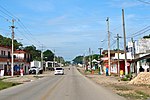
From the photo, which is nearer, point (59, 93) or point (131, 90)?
point (59, 93)

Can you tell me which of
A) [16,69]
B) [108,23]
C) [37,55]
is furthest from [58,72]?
[37,55]

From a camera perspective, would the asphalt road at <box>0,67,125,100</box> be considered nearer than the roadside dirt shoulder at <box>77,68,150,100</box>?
Yes

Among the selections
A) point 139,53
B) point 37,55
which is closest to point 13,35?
point 139,53

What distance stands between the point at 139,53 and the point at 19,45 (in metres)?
86.7

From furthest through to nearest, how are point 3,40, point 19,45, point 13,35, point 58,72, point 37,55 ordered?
point 37,55 < point 19,45 < point 3,40 < point 58,72 < point 13,35

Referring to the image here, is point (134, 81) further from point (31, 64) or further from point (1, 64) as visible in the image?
point (31, 64)

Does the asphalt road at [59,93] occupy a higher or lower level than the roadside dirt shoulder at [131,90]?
higher

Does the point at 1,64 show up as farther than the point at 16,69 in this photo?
No

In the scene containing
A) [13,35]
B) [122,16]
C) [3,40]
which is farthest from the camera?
[3,40]

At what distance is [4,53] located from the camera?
242ft

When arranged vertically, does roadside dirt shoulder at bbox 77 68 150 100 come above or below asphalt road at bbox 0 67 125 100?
below

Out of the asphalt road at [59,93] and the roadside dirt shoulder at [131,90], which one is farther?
the roadside dirt shoulder at [131,90]

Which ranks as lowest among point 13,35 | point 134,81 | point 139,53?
point 134,81

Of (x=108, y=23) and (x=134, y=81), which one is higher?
(x=108, y=23)
